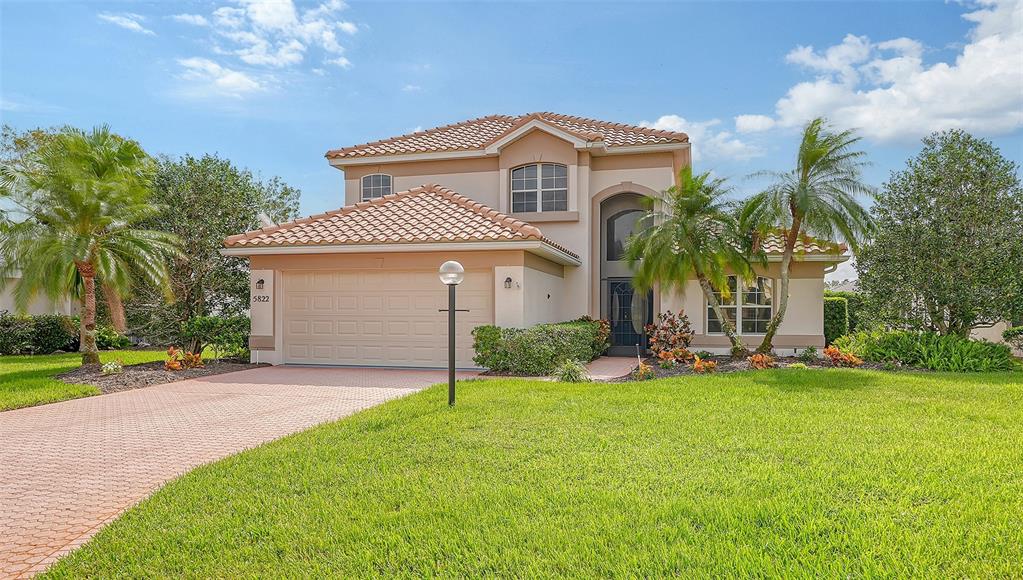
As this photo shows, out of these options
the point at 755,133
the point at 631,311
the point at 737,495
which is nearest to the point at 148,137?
the point at 631,311

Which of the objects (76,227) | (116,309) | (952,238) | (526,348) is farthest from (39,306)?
(952,238)

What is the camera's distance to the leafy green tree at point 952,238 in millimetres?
12844

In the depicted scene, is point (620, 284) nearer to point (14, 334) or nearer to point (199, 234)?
point (199, 234)

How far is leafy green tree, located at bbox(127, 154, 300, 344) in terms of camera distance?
18.9m

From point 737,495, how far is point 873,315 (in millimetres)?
11473

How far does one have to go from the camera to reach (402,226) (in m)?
15.0

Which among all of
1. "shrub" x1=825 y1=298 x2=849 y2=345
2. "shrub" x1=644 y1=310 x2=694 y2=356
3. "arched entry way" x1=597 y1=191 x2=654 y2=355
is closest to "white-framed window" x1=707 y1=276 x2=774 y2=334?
"shrub" x1=644 y1=310 x2=694 y2=356

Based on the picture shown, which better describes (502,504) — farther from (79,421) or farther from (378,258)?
(378,258)

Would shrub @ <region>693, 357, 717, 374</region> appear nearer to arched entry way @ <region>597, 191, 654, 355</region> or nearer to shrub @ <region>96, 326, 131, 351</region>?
arched entry way @ <region>597, 191, 654, 355</region>

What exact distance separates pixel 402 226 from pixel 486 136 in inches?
259

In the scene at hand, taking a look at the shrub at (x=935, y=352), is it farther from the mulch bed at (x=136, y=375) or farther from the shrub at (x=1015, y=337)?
the mulch bed at (x=136, y=375)

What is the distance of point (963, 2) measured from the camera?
12.6 m

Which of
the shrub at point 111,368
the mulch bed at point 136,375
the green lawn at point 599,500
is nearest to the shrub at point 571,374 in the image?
the green lawn at point 599,500

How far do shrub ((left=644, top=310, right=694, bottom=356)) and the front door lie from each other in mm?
1218
